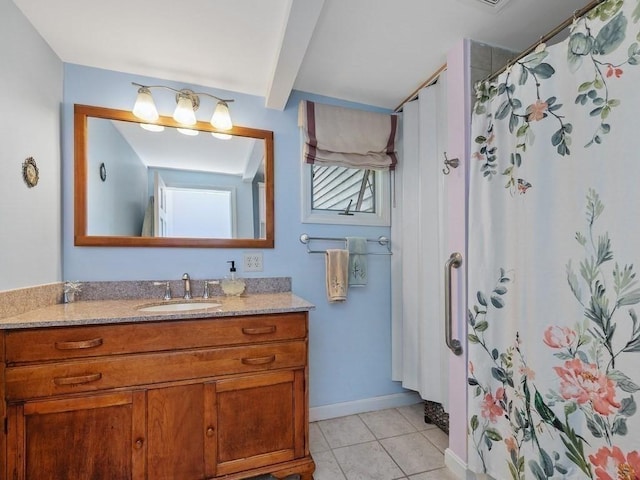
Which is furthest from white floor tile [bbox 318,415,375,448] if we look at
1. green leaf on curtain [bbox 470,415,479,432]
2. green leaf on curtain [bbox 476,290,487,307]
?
green leaf on curtain [bbox 476,290,487,307]

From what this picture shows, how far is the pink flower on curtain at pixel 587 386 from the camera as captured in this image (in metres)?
0.88

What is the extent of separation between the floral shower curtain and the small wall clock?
2042 millimetres

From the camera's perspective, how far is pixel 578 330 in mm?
960

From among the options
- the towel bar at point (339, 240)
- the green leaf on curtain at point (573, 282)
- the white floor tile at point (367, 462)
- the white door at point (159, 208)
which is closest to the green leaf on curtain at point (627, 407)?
the green leaf on curtain at point (573, 282)

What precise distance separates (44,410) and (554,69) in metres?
2.28

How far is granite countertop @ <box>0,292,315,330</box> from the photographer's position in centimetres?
110

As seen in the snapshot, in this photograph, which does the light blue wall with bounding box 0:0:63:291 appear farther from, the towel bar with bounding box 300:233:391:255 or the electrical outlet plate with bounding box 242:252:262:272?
the towel bar with bounding box 300:233:391:255

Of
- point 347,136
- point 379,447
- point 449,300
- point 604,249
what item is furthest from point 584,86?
point 379,447

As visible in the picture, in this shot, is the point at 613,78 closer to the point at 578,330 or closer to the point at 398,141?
the point at 578,330

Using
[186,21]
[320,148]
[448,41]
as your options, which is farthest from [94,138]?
[448,41]

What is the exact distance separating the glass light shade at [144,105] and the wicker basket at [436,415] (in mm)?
2499

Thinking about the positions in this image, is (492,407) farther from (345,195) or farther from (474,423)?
(345,195)

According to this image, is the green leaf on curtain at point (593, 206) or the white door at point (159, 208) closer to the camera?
the green leaf on curtain at point (593, 206)

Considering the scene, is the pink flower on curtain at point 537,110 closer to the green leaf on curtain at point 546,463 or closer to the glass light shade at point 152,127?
Result: the green leaf on curtain at point 546,463
